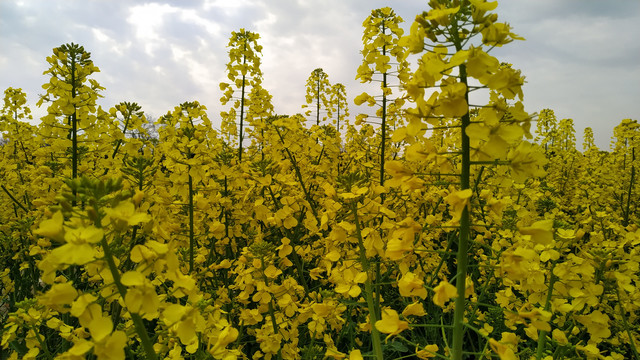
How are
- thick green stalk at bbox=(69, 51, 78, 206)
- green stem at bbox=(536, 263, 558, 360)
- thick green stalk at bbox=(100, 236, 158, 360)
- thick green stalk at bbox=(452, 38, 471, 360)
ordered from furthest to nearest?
thick green stalk at bbox=(69, 51, 78, 206) < green stem at bbox=(536, 263, 558, 360) < thick green stalk at bbox=(452, 38, 471, 360) < thick green stalk at bbox=(100, 236, 158, 360)

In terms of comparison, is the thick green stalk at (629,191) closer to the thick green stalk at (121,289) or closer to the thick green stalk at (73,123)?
the thick green stalk at (121,289)

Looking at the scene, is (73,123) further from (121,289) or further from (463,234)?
(463,234)

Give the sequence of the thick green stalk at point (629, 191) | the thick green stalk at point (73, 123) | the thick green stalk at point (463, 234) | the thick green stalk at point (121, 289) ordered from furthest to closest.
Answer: the thick green stalk at point (629, 191), the thick green stalk at point (73, 123), the thick green stalk at point (463, 234), the thick green stalk at point (121, 289)

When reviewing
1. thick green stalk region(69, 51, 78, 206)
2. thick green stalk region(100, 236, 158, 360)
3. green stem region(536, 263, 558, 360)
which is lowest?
green stem region(536, 263, 558, 360)

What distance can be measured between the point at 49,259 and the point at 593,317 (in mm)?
2694

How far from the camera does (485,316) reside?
327 centimetres

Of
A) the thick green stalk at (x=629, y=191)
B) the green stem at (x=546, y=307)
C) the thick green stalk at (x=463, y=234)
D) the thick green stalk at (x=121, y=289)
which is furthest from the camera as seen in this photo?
the thick green stalk at (x=629, y=191)

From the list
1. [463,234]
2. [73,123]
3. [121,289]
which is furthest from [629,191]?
[73,123]

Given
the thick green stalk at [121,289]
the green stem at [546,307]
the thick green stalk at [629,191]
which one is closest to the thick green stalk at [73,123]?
the thick green stalk at [121,289]

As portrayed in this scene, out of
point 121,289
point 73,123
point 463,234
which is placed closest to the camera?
point 121,289

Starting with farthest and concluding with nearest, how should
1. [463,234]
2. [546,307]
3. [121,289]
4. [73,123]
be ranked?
[73,123], [546,307], [463,234], [121,289]

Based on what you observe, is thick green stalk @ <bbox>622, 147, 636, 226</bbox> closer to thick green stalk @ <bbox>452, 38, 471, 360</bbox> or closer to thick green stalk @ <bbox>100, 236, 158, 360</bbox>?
thick green stalk @ <bbox>452, 38, 471, 360</bbox>

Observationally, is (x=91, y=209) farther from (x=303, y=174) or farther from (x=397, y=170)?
(x=303, y=174)

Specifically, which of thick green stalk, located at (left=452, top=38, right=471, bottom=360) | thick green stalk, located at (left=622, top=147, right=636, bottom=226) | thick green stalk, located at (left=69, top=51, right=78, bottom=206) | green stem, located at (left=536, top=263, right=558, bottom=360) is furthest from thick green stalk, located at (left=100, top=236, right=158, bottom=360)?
thick green stalk, located at (left=622, top=147, right=636, bottom=226)
